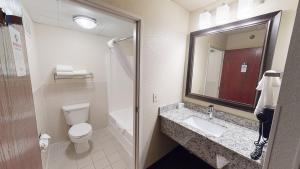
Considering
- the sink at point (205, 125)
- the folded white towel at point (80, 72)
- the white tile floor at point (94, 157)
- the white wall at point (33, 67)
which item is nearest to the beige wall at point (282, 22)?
the sink at point (205, 125)

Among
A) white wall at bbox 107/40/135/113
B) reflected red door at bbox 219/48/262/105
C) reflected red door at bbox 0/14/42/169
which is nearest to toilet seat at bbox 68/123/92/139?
white wall at bbox 107/40/135/113

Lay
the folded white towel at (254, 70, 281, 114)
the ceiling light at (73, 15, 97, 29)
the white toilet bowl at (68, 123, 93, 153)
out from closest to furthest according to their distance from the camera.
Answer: the folded white towel at (254, 70, 281, 114), the ceiling light at (73, 15, 97, 29), the white toilet bowl at (68, 123, 93, 153)

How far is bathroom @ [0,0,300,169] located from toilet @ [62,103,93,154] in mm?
18

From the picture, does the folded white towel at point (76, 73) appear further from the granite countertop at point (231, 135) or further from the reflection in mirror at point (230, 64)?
the reflection in mirror at point (230, 64)

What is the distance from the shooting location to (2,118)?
14.0 inches

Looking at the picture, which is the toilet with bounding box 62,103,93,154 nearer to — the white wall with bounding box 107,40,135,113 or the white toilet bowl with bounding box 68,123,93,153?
the white toilet bowl with bounding box 68,123,93,153

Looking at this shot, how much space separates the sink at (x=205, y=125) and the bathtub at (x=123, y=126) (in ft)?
3.18

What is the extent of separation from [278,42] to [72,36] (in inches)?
112

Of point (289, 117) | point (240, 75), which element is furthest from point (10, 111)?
point (240, 75)

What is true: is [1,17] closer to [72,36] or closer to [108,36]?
[72,36]

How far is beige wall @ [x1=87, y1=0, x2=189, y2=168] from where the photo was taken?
52.9 inches

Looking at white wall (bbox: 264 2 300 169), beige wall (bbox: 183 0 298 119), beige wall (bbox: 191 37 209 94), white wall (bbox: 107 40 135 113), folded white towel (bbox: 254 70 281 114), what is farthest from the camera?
white wall (bbox: 107 40 135 113)

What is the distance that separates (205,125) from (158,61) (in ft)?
3.34

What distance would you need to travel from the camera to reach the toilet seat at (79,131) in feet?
6.25
